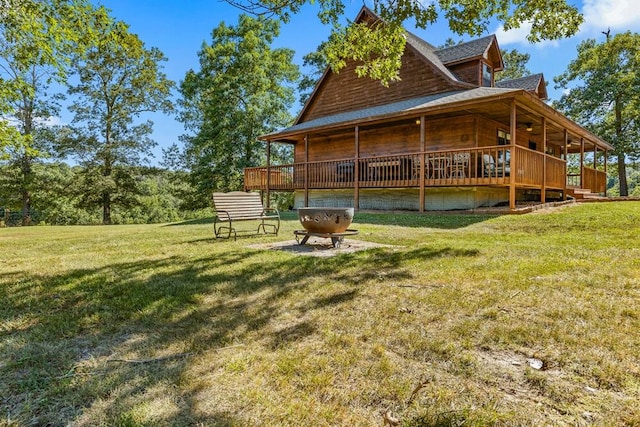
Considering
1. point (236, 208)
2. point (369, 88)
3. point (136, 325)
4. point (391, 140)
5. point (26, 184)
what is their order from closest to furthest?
point (136, 325), point (236, 208), point (391, 140), point (369, 88), point (26, 184)

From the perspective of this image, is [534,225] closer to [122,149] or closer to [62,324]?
[62,324]

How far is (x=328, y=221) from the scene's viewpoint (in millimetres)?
5973

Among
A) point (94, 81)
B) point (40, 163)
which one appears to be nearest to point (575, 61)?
point (94, 81)

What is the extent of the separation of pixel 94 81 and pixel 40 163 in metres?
6.96

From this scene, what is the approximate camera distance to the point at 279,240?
7.17 m

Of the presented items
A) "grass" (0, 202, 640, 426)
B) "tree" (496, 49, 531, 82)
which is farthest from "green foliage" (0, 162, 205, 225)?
"tree" (496, 49, 531, 82)

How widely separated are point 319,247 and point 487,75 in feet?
46.8

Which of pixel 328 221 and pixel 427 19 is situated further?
pixel 427 19

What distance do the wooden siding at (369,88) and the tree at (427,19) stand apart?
19.2 feet

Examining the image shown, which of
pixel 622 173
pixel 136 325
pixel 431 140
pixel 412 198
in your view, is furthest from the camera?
pixel 622 173

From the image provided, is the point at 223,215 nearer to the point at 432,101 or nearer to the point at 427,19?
the point at 427,19

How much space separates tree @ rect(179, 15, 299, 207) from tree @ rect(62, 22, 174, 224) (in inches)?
124

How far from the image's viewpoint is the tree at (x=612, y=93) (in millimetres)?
24297

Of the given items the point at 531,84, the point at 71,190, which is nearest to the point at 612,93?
the point at 531,84
